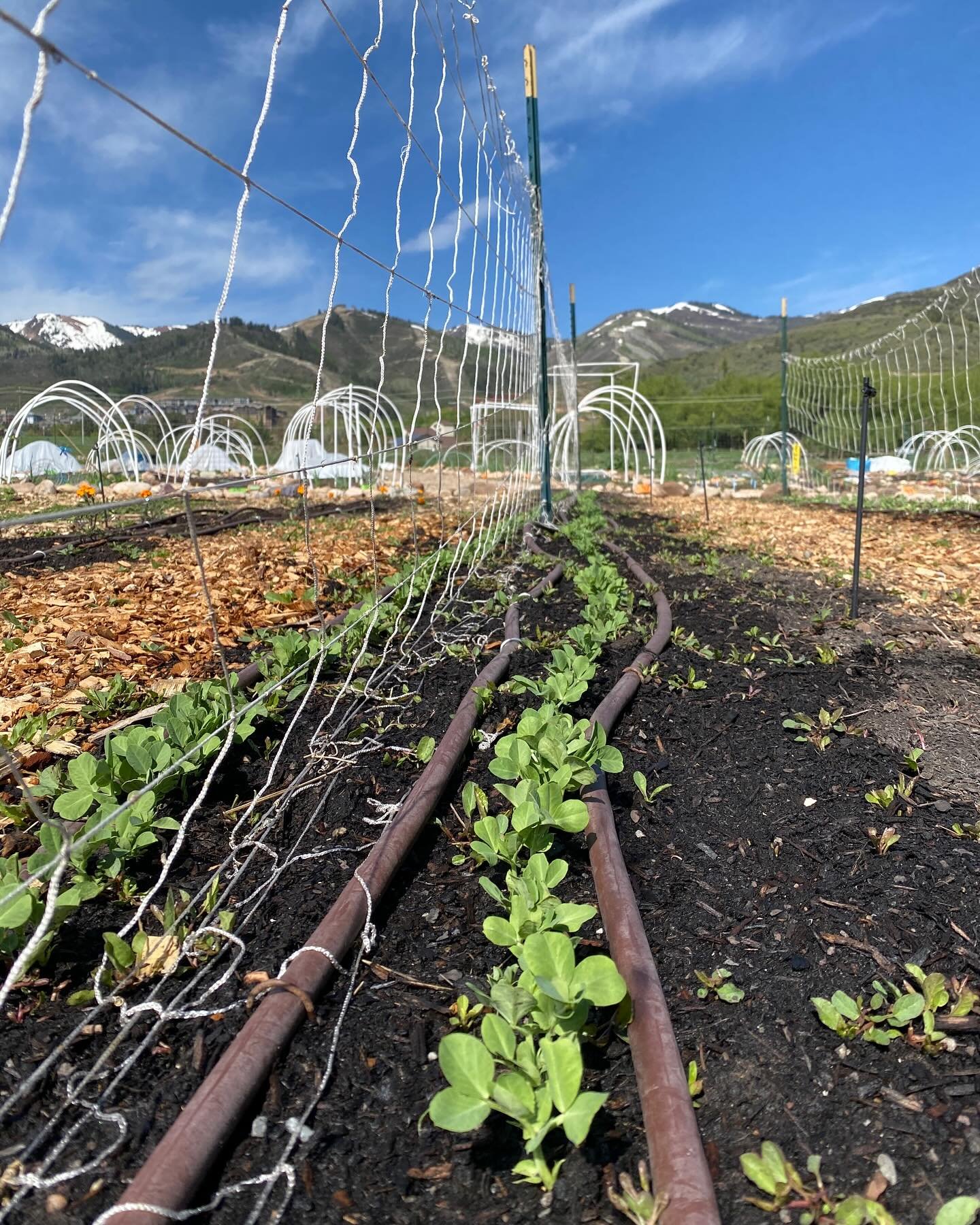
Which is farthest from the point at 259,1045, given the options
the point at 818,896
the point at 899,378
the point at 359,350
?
the point at 359,350

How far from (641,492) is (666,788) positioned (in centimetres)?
1291

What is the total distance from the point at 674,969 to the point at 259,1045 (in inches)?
Answer: 30.4

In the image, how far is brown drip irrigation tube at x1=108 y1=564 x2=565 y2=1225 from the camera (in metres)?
0.97

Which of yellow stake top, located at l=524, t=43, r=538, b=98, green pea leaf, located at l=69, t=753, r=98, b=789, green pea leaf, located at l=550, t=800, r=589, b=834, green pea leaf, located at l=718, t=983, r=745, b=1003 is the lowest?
green pea leaf, located at l=718, t=983, r=745, b=1003

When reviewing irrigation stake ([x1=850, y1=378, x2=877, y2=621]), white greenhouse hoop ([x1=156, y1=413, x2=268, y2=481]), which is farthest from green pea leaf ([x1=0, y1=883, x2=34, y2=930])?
white greenhouse hoop ([x1=156, y1=413, x2=268, y2=481])

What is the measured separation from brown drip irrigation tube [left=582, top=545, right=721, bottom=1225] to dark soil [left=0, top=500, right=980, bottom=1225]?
7cm

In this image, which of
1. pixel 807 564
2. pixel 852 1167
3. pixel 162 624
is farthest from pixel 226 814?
pixel 807 564

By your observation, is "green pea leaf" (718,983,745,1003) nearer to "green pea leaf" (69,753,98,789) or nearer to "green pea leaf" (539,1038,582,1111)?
"green pea leaf" (539,1038,582,1111)

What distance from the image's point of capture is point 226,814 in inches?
76.4

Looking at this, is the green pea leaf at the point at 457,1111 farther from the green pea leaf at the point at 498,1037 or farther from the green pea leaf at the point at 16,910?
the green pea leaf at the point at 16,910

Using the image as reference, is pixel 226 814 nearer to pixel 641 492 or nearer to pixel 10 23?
pixel 10 23

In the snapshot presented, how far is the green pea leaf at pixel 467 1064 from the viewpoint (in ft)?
3.36

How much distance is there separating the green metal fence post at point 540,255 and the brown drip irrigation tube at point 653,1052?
20.0 ft

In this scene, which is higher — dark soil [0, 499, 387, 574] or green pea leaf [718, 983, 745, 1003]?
dark soil [0, 499, 387, 574]
